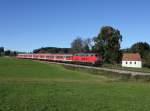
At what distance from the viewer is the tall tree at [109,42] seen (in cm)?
12350

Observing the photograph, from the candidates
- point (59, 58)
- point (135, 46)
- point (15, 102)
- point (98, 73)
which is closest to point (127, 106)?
point (15, 102)

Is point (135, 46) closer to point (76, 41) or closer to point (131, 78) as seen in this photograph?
point (76, 41)

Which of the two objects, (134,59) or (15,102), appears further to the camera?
(134,59)

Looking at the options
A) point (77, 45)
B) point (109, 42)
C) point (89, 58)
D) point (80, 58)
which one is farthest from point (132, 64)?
point (77, 45)

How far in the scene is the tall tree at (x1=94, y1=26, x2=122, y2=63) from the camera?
4862 inches

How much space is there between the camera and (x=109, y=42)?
125 m

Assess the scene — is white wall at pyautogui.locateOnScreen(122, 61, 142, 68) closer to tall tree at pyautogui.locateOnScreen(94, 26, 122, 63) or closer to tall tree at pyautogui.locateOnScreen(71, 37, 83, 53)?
tall tree at pyautogui.locateOnScreen(94, 26, 122, 63)

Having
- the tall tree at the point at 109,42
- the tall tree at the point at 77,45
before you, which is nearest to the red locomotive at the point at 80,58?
the tall tree at the point at 109,42

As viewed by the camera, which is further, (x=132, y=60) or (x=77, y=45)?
(x=77, y=45)

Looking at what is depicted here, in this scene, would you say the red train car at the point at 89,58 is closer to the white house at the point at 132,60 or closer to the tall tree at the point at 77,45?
the white house at the point at 132,60

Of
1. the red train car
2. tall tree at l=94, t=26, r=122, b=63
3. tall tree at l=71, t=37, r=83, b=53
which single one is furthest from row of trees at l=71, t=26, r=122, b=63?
tall tree at l=71, t=37, r=83, b=53

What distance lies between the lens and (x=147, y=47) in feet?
499

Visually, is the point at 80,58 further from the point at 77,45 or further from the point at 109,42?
the point at 77,45

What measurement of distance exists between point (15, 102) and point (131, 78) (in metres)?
31.1
